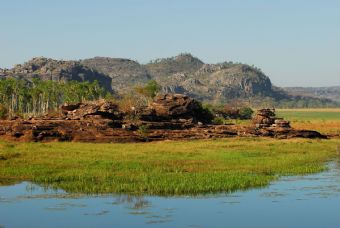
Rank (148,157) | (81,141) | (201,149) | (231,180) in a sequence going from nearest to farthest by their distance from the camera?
1. (231,180)
2. (148,157)
3. (201,149)
4. (81,141)

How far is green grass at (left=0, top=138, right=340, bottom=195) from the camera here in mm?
36375

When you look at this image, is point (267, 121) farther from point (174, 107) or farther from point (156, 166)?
point (156, 166)

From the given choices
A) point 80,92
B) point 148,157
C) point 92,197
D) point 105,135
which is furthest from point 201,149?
point 80,92

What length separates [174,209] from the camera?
29.9 metres

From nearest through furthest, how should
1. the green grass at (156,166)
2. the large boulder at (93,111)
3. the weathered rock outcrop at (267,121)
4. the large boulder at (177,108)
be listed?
the green grass at (156,166) < the large boulder at (93,111) < the weathered rock outcrop at (267,121) < the large boulder at (177,108)

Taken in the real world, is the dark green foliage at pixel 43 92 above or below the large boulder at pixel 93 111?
above

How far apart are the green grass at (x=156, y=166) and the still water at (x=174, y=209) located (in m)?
2.02

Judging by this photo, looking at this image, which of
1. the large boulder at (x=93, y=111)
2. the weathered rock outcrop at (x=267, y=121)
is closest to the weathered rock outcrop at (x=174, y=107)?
the large boulder at (x=93, y=111)

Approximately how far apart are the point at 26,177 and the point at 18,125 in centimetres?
3947

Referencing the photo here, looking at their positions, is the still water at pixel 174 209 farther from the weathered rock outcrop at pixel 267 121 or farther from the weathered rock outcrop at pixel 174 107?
the weathered rock outcrop at pixel 267 121

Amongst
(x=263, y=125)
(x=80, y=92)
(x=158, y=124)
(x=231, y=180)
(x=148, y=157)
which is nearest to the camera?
(x=231, y=180)

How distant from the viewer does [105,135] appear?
3076 inches

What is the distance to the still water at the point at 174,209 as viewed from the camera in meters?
27.2

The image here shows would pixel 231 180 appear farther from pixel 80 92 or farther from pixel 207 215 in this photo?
pixel 80 92
